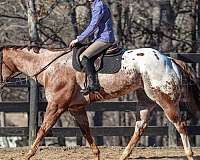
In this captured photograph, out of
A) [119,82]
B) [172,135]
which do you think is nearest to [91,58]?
[119,82]

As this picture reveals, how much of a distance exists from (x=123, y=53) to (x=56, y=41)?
1268 centimetres

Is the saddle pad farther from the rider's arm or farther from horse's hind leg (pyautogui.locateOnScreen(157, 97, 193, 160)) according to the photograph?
horse's hind leg (pyautogui.locateOnScreen(157, 97, 193, 160))

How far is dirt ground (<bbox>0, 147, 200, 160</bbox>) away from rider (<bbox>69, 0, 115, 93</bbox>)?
1.77m

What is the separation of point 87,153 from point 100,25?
2799 millimetres

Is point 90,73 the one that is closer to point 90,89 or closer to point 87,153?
point 90,89

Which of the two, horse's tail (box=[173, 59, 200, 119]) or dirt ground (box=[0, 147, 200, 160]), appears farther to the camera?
dirt ground (box=[0, 147, 200, 160])

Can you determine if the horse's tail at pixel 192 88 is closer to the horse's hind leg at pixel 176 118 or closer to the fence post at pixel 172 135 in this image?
the horse's hind leg at pixel 176 118

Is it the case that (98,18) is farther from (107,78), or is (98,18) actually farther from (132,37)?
(132,37)

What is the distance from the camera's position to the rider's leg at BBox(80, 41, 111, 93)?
8.74 m

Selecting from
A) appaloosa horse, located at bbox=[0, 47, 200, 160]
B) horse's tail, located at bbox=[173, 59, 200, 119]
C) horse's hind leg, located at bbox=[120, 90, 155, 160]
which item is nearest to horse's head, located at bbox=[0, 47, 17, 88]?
appaloosa horse, located at bbox=[0, 47, 200, 160]

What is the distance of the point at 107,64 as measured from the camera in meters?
8.89

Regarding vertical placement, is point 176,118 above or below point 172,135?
above

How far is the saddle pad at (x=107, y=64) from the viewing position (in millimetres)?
8875

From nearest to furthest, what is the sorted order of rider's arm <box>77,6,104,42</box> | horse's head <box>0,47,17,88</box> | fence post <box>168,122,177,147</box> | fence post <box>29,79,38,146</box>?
1. rider's arm <box>77,6,104,42</box>
2. horse's head <box>0,47,17,88</box>
3. fence post <box>29,79,38,146</box>
4. fence post <box>168,122,177,147</box>
